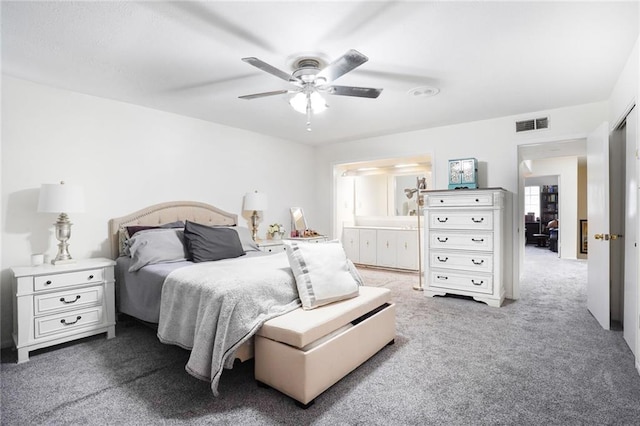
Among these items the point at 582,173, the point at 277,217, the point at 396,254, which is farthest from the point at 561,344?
the point at 582,173

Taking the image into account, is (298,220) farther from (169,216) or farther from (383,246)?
(169,216)

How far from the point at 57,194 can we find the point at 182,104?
5.03 feet

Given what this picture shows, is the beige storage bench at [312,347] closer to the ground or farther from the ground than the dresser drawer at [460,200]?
closer to the ground

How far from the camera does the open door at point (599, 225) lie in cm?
300

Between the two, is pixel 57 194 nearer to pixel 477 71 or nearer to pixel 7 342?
pixel 7 342

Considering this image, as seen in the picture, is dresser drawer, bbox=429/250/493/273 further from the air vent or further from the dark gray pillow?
the dark gray pillow

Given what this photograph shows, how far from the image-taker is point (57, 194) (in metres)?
2.75

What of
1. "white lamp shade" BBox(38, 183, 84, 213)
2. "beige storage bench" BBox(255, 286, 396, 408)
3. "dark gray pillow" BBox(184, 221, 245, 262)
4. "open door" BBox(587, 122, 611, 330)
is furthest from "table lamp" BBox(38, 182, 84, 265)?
"open door" BBox(587, 122, 611, 330)

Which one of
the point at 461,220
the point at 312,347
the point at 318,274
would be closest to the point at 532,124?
the point at 461,220

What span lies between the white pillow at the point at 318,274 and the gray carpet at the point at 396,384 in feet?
1.78

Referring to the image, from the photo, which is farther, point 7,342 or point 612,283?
point 612,283

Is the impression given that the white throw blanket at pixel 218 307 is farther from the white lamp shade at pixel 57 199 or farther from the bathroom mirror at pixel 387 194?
the bathroom mirror at pixel 387 194

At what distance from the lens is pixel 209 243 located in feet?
10.4

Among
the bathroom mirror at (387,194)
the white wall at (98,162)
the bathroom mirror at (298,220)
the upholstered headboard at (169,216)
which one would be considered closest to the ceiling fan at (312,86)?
the white wall at (98,162)
